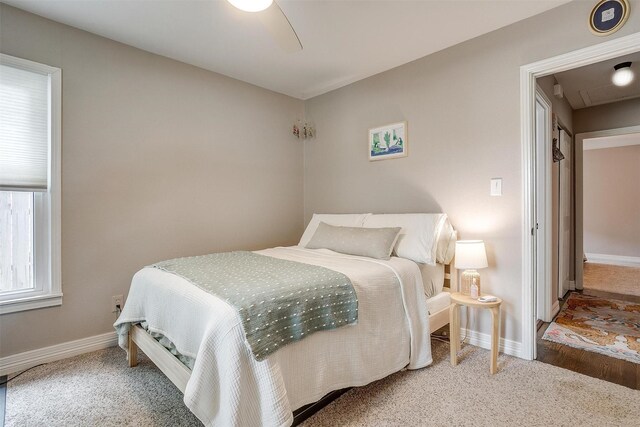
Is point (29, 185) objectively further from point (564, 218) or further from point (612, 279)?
point (612, 279)

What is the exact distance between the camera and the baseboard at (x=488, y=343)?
2.32 metres

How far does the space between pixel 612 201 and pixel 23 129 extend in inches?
339

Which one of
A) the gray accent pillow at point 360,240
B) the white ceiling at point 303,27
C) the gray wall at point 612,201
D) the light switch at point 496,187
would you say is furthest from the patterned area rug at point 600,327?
the gray wall at point 612,201

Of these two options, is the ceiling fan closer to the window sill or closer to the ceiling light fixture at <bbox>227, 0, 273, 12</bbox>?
the ceiling light fixture at <bbox>227, 0, 273, 12</bbox>

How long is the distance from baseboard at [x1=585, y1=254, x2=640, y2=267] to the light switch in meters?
5.35

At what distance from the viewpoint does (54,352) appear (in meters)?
2.29

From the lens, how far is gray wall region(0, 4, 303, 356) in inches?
91.8

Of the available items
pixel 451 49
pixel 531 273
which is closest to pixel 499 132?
pixel 451 49

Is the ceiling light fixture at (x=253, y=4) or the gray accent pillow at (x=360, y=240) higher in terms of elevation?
the ceiling light fixture at (x=253, y=4)

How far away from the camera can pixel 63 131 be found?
7.64 ft

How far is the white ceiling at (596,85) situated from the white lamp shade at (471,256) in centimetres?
217

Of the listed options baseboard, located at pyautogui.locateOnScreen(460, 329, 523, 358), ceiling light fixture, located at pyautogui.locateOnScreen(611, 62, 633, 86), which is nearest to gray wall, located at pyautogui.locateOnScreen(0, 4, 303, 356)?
baseboard, located at pyautogui.locateOnScreen(460, 329, 523, 358)

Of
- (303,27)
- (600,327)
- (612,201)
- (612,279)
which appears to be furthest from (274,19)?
(612,201)

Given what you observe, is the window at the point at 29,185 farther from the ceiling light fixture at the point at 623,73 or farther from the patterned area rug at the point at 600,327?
the ceiling light fixture at the point at 623,73
